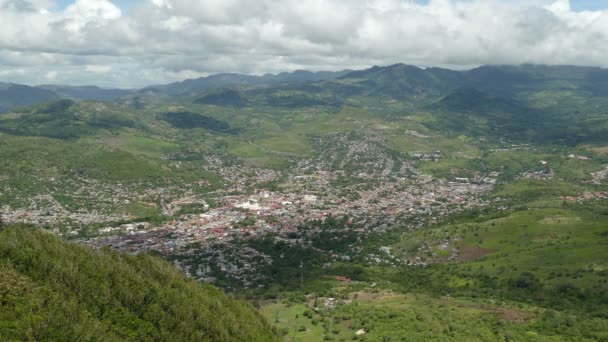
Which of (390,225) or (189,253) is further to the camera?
(390,225)

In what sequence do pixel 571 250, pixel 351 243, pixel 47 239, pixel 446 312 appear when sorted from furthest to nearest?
1. pixel 351 243
2. pixel 571 250
3. pixel 446 312
4. pixel 47 239

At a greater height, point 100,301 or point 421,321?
point 100,301

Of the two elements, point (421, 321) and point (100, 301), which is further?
point (421, 321)

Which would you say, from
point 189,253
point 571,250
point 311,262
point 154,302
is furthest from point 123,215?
point 571,250

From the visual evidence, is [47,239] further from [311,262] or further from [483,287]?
[483,287]

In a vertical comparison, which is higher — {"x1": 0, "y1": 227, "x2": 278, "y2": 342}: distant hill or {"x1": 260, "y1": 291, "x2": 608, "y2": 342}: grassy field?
{"x1": 0, "y1": 227, "x2": 278, "y2": 342}: distant hill

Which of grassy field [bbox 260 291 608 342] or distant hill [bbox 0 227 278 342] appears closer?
distant hill [bbox 0 227 278 342]

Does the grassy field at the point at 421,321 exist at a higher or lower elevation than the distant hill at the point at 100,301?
lower

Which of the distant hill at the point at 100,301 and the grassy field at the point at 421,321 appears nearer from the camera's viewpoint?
the distant hill at the point at 100,301
